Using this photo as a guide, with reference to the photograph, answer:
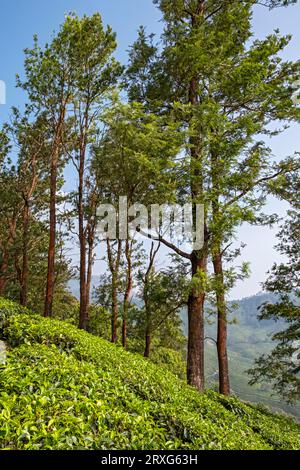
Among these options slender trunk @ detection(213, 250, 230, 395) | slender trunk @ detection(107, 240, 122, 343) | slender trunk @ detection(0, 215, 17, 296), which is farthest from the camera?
slender trunk @ detection(0, 215, 17, 296)

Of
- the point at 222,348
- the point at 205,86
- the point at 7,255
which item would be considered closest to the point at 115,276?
the point at 222,348

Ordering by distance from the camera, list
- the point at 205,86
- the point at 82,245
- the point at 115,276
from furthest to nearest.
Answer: the point at 115,276, the point at 82,245, the point at 205,86

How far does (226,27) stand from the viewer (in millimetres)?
11102

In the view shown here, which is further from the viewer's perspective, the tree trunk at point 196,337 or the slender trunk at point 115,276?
the slender trunk at point 115,276

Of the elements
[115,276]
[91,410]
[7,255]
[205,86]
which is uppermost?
[205,86]

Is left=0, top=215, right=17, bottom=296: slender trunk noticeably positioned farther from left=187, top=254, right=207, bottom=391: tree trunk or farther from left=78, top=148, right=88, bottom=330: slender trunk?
left=187, top=254, right=207, bottom=391: tree trunk

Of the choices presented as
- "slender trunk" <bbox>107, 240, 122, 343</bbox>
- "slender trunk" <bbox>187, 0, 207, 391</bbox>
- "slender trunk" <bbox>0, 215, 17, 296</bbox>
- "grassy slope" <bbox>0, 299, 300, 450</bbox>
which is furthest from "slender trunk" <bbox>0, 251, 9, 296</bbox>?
"slender trunk" <bbox>187, 0, 207, 391</bbox>

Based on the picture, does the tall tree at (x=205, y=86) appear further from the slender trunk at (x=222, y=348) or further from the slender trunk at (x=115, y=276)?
the slender trunk at (x=115, y=276)

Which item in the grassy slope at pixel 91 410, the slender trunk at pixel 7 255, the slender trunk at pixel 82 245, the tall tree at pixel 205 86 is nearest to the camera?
the grassy slope at pixel 91 410

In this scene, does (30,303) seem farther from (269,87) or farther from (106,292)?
(269,87)

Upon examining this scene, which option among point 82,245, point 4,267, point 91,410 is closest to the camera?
point 91,410

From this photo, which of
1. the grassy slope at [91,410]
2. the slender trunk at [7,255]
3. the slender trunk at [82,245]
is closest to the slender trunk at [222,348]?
the slender trunk at [82,245]

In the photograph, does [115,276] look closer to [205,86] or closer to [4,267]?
[4,267]

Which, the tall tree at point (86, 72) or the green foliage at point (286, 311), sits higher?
the tall tree at point (86, 72)
